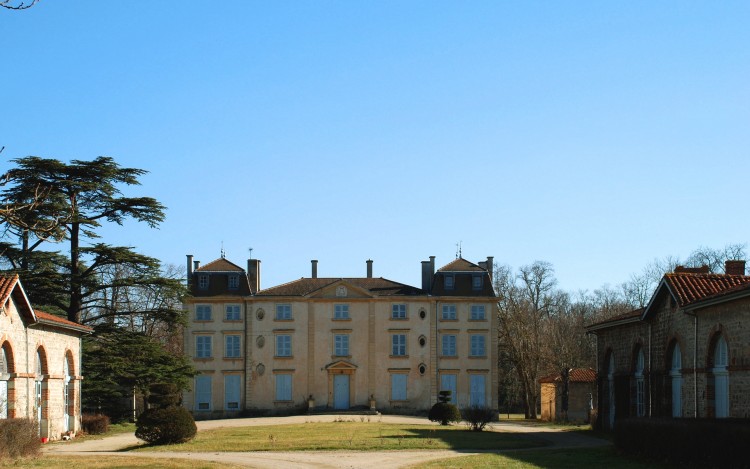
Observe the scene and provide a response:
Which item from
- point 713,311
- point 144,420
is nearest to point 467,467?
point 713,311

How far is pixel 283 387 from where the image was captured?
50.2 meters

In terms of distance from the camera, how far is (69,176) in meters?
35.8

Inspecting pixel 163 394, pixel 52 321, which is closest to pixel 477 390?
pixel 163 394

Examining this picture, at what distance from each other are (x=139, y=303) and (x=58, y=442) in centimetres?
2417

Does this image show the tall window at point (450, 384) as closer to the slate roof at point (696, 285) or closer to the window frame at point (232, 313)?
the window frame at point (232, 313)

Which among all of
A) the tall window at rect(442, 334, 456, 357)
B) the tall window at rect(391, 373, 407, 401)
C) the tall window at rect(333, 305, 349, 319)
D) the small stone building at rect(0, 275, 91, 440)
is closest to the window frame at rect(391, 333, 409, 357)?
the tall window at rect(391, 373, 407, 401)

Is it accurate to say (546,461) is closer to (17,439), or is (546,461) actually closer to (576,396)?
(17,439)

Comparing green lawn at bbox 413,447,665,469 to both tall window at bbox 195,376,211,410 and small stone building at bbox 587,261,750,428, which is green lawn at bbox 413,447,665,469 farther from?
tall window at bbox 195,376,211,410

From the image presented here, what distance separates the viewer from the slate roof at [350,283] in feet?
168

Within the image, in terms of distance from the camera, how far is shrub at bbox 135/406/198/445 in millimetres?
26219

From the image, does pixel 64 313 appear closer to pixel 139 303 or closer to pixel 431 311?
pixel 139 303

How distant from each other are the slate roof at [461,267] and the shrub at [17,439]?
31.3 meters

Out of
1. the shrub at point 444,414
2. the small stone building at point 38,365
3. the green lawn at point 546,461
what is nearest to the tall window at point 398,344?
the shrub at point 444,414

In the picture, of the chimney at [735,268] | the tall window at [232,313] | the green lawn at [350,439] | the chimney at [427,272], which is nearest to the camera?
the green lawn at [350,439]
